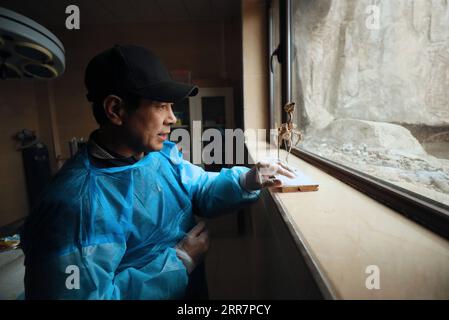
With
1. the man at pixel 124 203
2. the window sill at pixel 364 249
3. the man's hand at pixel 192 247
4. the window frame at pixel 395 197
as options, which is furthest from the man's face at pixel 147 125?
the window frame at pixel 395 197

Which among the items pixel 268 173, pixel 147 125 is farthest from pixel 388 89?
pixel 147 125

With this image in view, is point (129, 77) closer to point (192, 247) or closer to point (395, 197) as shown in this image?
point (192, 247)

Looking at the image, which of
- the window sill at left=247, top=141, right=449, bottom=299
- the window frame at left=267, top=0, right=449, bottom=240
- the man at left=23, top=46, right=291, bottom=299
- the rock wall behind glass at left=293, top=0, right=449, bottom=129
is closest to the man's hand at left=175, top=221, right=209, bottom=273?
the man at left=23, top=46, right=291, bottom=299

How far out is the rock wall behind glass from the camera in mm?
595

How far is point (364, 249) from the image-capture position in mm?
495

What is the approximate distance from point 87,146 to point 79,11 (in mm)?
3457

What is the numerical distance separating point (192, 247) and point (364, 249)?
0.72 m

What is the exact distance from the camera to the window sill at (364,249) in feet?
1.24

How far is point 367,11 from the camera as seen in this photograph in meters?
0.91

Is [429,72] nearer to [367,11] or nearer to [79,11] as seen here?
[367,11]

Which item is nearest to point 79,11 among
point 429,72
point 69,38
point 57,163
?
point 69,38

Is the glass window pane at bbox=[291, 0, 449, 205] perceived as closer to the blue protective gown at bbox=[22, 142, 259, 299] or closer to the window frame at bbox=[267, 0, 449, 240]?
the window frame at bbox=[267, 0, 449, 240]

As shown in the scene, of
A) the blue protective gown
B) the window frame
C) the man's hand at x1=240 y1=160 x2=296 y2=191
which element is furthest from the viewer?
the man's hand at x1=240 y1=160 x2=296 y2=191
